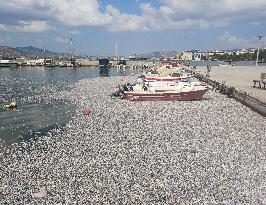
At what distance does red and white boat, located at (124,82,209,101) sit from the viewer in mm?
44750

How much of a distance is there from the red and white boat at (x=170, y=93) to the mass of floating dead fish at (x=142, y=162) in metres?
10.7

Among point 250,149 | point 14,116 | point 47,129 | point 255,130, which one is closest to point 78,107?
point 14,116

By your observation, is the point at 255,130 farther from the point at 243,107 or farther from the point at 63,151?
the point at 63,151

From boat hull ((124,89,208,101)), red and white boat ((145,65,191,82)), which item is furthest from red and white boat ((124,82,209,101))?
red and white boat ((145,65,191,82))

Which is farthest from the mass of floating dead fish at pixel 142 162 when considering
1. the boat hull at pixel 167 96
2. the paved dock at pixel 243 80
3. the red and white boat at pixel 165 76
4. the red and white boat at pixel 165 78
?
the red and white boat at pixel 165 76

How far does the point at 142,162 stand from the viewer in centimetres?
2058

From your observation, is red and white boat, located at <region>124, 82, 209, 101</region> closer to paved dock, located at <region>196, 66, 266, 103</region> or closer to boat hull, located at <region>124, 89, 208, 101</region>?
boat hull, located at <region>124, 89, 208, 101</region>

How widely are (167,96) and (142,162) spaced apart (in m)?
24.9

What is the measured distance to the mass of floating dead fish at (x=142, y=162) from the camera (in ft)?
53.4

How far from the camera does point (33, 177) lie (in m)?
18.5

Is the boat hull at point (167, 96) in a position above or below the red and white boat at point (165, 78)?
below

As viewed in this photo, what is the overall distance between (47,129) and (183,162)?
14473mm

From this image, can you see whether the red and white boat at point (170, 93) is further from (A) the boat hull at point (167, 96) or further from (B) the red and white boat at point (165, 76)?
(B) the red and white boat at point (165, 76)

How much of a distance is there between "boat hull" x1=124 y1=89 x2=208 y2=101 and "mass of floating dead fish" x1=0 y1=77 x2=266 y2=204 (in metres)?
10.6
